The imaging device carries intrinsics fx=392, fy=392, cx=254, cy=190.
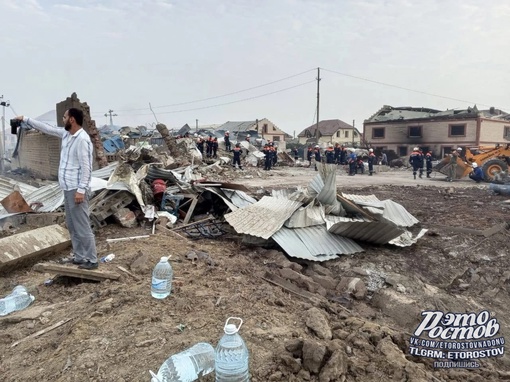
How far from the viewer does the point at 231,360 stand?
218cm

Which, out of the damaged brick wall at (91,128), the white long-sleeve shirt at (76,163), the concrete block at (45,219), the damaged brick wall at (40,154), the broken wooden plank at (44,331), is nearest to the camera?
the broken wooden plank at (44,331)

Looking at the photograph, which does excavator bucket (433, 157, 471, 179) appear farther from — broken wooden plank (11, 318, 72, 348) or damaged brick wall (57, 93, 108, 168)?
broken wooden plank (11, 318, 72, 348)

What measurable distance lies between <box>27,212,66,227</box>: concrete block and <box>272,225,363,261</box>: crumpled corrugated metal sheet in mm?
3333

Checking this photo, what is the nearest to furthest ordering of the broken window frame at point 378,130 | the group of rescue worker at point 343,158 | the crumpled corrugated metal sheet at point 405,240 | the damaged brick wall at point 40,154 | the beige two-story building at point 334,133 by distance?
the crumpled corrugated metal sheet at point 405,240 → the damaged brick wall at point 40,154 → the group of rescue worker at point 343,158 → the broken window frame at point 378,130 → the beige two-story building at point 334,133

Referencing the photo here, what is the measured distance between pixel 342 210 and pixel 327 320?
3159 mm

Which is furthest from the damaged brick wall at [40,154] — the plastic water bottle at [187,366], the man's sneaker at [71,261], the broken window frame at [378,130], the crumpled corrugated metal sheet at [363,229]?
the broken window frame at [378,130]

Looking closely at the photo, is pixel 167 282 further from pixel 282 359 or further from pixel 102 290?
pixel 282 359

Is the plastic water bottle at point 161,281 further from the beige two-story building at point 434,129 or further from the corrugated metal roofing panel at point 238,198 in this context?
the beige two-story building at point 434,129

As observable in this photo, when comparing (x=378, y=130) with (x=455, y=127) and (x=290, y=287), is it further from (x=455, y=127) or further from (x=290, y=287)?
(x=290, y=287)

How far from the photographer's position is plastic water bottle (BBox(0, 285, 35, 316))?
3.37 metres

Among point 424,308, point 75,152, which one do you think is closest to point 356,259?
point 424,308

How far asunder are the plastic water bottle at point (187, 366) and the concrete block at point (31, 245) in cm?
281

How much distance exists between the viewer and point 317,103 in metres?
31.6

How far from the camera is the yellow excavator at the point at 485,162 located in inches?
643
